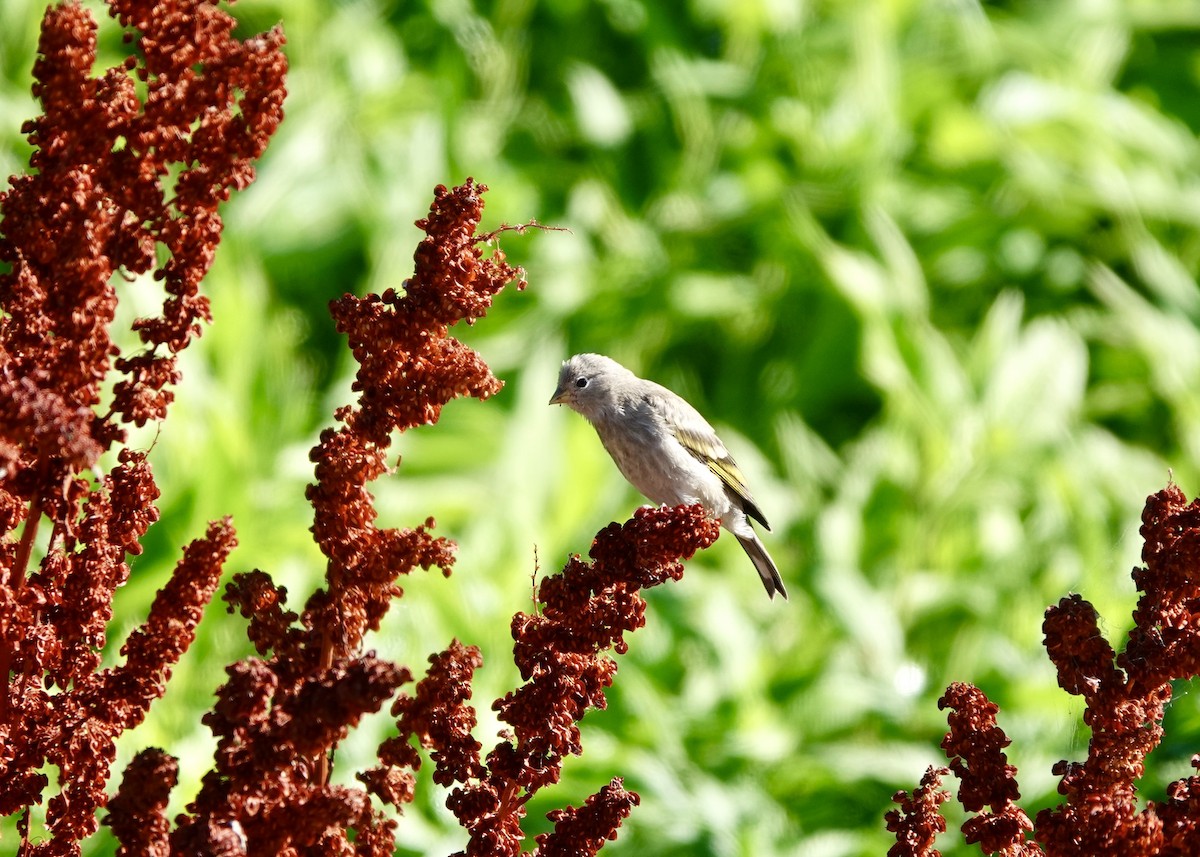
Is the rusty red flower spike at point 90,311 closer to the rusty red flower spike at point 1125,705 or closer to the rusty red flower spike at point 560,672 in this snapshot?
the rusty red flower spike at point 560,672

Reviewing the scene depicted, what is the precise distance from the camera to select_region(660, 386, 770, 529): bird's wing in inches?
154

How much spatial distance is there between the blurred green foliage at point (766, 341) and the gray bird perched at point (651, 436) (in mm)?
1384

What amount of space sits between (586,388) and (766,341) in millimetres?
3333

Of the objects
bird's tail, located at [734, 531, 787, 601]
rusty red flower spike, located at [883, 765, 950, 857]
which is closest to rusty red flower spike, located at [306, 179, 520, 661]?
rusty red flower spike, located at [883, 765, 950, 857]

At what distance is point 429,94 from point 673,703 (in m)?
3.12

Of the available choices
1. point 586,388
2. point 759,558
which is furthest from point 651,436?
point 759,558

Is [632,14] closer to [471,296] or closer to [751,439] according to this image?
[751,439]

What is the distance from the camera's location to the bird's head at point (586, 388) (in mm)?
3881

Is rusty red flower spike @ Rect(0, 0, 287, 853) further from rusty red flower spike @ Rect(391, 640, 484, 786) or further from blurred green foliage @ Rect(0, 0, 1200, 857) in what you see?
blurred green foliage @ Rect(0, 0, 1200, 857)

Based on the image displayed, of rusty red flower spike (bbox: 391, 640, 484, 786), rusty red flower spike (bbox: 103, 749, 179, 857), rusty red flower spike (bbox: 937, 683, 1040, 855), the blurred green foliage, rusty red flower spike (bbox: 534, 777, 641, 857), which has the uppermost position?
the blurred green foliage

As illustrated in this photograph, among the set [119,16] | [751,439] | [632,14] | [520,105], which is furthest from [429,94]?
[119,16]

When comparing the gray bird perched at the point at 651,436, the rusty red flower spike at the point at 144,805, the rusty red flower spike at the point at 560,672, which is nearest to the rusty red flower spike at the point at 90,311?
the rusty red flower spike at the point at 144,805

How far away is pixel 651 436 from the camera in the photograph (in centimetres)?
380

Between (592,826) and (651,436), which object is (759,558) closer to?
(651,436)
